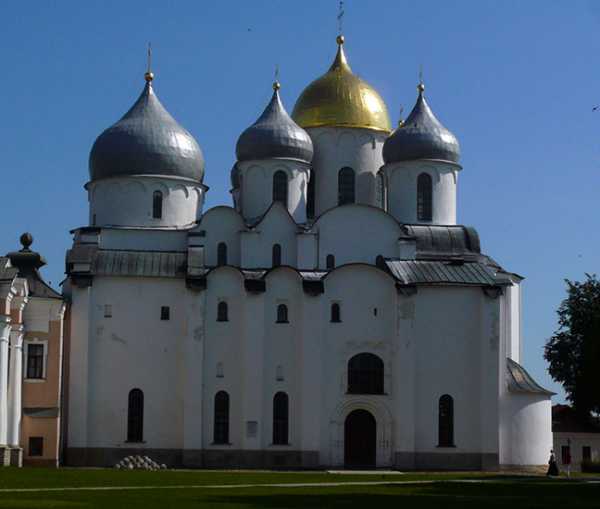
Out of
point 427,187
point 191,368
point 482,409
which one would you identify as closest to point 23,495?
point 191,368

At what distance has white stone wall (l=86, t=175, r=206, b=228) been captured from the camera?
5244 centimetres

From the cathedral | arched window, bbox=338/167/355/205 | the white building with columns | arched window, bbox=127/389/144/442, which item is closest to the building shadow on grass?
the cathedral

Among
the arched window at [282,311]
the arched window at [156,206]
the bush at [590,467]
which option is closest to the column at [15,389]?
the arched window at [156,206]

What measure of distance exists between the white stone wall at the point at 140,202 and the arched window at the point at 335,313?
698 centimetres

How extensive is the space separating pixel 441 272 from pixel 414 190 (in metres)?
4.88

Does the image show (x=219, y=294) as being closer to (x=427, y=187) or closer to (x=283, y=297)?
(x=283, y=297)

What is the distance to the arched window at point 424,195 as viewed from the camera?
54562mm

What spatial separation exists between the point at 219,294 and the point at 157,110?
851cm

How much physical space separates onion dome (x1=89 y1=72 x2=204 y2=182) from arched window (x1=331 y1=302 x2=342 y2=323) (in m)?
7.95

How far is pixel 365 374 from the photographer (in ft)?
165

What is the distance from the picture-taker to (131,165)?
52.4m

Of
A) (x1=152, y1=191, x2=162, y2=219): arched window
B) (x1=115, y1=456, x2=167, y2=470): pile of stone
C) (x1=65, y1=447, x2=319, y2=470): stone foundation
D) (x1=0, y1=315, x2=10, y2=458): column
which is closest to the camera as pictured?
(x1=0, y1=315, x2=10, y2=458): column

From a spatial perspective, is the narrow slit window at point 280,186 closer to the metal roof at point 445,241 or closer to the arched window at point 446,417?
the metal roof at point 445,241

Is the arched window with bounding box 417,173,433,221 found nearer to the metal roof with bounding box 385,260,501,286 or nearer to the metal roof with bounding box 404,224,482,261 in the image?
the metal roof with bounding box 404,224,482,261
